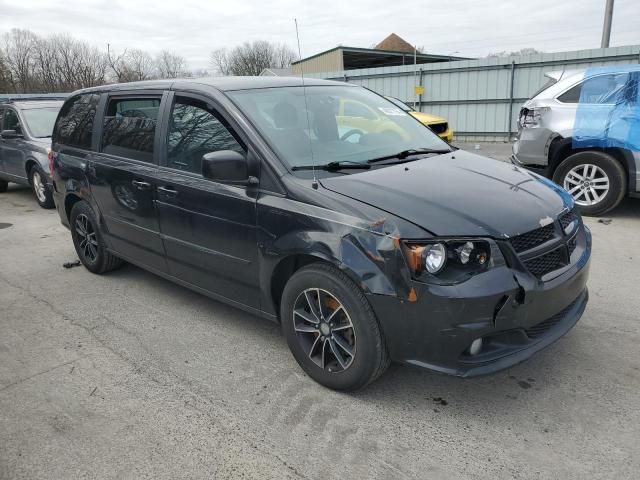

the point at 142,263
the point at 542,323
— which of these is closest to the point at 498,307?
the point at 542,323

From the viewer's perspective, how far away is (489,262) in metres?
2.54

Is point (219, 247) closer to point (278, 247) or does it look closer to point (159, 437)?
point (278, 247)

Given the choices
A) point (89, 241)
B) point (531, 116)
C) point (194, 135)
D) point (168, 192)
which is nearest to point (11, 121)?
point (89, 241)

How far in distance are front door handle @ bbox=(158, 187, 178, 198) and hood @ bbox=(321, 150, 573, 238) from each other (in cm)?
127

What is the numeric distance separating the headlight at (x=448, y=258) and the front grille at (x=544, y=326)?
48cm

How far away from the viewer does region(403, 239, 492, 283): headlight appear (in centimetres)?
251

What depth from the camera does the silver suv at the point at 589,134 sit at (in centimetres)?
621

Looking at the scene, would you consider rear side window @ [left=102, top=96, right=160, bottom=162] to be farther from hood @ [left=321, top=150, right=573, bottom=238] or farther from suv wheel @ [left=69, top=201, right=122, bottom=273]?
hood @ [left=321, top=150, right=573, bottom=238]

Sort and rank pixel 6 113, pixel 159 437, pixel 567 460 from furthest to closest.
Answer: pixel 6 113
pixel 159 437
pixel 567 460

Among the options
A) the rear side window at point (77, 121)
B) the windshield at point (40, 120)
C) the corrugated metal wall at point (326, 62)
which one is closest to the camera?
the rear side window at point (77, 121)

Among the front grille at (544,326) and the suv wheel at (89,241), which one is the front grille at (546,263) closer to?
the front grille at (544,326)

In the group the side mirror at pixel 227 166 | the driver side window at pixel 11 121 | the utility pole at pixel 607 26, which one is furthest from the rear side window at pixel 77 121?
the utility pole at pixel 607 26

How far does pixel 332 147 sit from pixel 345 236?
3.06 feet

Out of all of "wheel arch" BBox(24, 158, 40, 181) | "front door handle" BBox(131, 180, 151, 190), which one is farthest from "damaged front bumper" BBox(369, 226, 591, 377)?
"wheel arch" BBox(24, 158, 40, 181)
